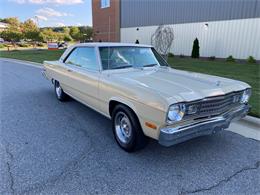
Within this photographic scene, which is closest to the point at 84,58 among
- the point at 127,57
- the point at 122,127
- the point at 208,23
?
the point at 127,57

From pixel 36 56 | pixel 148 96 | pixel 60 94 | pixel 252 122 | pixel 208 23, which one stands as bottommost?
pixel 252 122

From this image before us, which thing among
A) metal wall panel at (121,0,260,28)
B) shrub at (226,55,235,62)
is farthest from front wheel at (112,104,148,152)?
metal wall panel at (121,0,260,28)

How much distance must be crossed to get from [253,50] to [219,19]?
11.8 feet

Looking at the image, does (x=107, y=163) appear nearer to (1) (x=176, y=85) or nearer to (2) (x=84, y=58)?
(1) (x=176, y=85)

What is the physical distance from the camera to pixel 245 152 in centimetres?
327

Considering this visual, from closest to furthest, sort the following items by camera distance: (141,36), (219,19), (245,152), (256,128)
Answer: (245,152) < (256,128) < (219,19) < (141,36)

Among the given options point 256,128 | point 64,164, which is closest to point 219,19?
point 256,128

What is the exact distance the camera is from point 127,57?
4.04m

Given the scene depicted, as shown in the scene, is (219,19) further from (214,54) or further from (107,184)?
(107,184)

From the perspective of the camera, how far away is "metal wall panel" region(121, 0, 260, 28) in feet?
48.8

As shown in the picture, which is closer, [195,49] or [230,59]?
[230,59]

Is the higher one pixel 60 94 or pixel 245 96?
pixel 245 96

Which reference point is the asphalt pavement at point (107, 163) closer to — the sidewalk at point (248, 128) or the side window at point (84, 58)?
the sidewalk at point (248, 128)

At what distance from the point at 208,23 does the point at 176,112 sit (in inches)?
654
